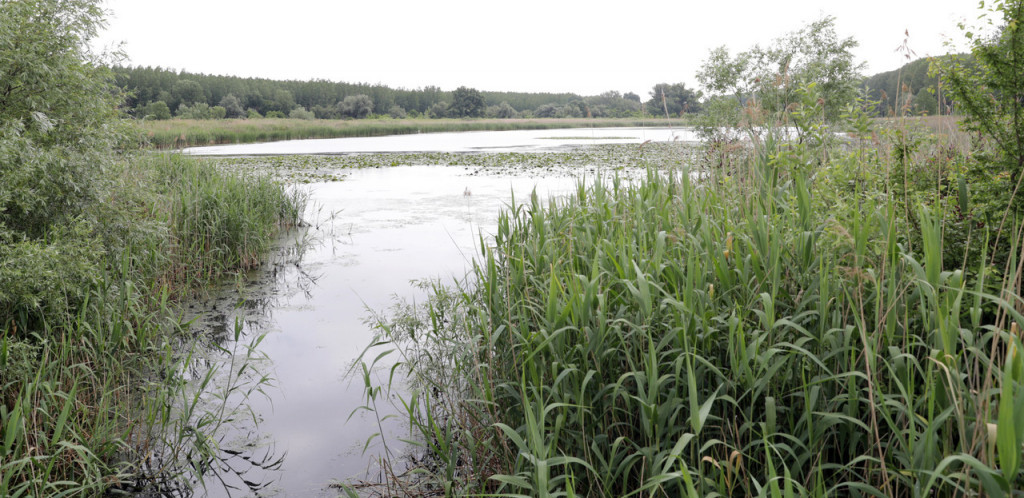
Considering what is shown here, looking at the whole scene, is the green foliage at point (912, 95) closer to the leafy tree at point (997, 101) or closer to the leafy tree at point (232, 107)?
the leafy tree at point (997, 101)

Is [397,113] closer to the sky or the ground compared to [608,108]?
closer to the sky

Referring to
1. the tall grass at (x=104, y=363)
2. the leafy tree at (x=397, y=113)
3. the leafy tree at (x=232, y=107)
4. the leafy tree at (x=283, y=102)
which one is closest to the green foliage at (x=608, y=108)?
the tall grass at (x=104, y=363)

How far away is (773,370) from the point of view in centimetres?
236

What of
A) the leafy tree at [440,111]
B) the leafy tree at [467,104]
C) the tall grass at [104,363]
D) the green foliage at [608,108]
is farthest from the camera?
the leafy tree at [440,111]

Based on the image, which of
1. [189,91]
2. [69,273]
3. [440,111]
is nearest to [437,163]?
[69,273]

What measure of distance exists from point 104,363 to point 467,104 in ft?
253

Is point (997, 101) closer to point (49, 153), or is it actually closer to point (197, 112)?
point (49, 153)

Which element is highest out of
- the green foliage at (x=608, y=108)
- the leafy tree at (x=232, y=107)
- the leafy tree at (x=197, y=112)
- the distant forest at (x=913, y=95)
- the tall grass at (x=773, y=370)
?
the leafy tree at (x=232, y=107)

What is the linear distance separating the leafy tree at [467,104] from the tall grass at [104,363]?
73160mm

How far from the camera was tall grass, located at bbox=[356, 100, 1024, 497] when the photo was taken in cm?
204

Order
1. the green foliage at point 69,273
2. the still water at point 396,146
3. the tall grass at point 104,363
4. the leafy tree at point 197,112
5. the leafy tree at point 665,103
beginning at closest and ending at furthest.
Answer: the tall grass at point 104,363 < the green foliage at point 69,273 < the leafy tree at point 665,103 < the still water at point 396,146 < the leafy tree at point 197,112

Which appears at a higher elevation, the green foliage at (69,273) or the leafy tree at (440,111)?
the leafy tree at (440,111)

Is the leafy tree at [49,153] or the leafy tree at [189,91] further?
the leafy tree at [189,91]

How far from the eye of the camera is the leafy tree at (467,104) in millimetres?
78500
